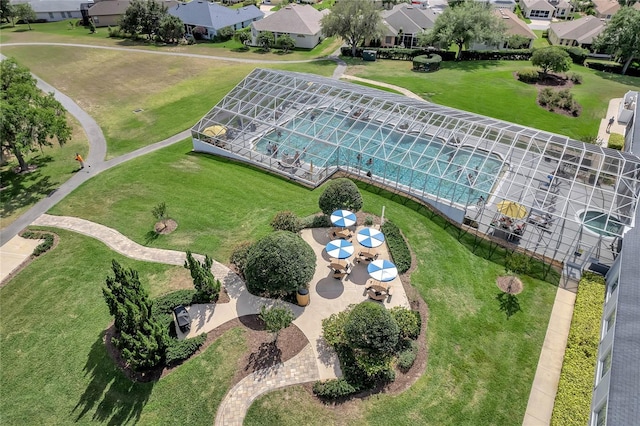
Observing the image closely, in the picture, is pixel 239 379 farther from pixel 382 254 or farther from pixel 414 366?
pixel 382 254

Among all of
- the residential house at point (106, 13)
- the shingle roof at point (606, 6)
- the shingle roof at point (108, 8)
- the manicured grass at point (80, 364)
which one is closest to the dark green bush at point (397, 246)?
the manicured grass at point (80, 364)

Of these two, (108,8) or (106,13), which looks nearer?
(106,13)

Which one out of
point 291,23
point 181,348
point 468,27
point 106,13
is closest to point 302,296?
point 181,348

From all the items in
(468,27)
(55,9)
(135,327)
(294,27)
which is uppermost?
(55,9)

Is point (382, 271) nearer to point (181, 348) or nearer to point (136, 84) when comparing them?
point (181, 348)

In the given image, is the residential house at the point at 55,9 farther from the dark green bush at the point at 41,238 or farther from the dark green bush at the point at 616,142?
the dark green bush at the point at 616,142

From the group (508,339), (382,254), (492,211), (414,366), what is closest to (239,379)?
(414,366)
